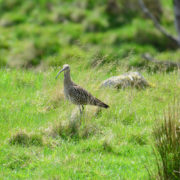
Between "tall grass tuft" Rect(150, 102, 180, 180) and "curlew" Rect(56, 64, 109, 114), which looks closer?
"tall grass tuft" Rect(150, 102, 180, 180)

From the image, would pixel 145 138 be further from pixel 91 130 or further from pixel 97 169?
pixel 97 169

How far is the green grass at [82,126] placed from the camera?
23.3 ft

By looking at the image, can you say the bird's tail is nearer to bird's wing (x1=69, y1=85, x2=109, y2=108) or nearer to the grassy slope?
bird's wing (x1=69, y1=85, x2=109, y2=108)

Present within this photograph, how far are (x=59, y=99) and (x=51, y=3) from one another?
13.4 m

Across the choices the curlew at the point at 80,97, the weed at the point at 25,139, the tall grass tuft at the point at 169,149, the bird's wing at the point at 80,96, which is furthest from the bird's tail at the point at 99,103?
the tall grass tuft at the point at 169,149

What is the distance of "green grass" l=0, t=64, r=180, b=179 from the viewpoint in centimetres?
711

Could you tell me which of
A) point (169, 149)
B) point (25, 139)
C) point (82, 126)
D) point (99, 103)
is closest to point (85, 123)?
point (82, 126)

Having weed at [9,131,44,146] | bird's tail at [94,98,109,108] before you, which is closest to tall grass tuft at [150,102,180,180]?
weed at [9,131,44,146]

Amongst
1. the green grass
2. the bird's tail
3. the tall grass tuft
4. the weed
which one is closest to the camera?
the tall grass tuft

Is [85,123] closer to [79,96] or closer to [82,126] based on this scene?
[82,126]

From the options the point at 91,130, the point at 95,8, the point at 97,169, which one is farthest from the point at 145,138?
the point at 95,8

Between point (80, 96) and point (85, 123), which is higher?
point (80, 96)

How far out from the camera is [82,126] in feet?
27.0

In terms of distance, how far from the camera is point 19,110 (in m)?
9.09
